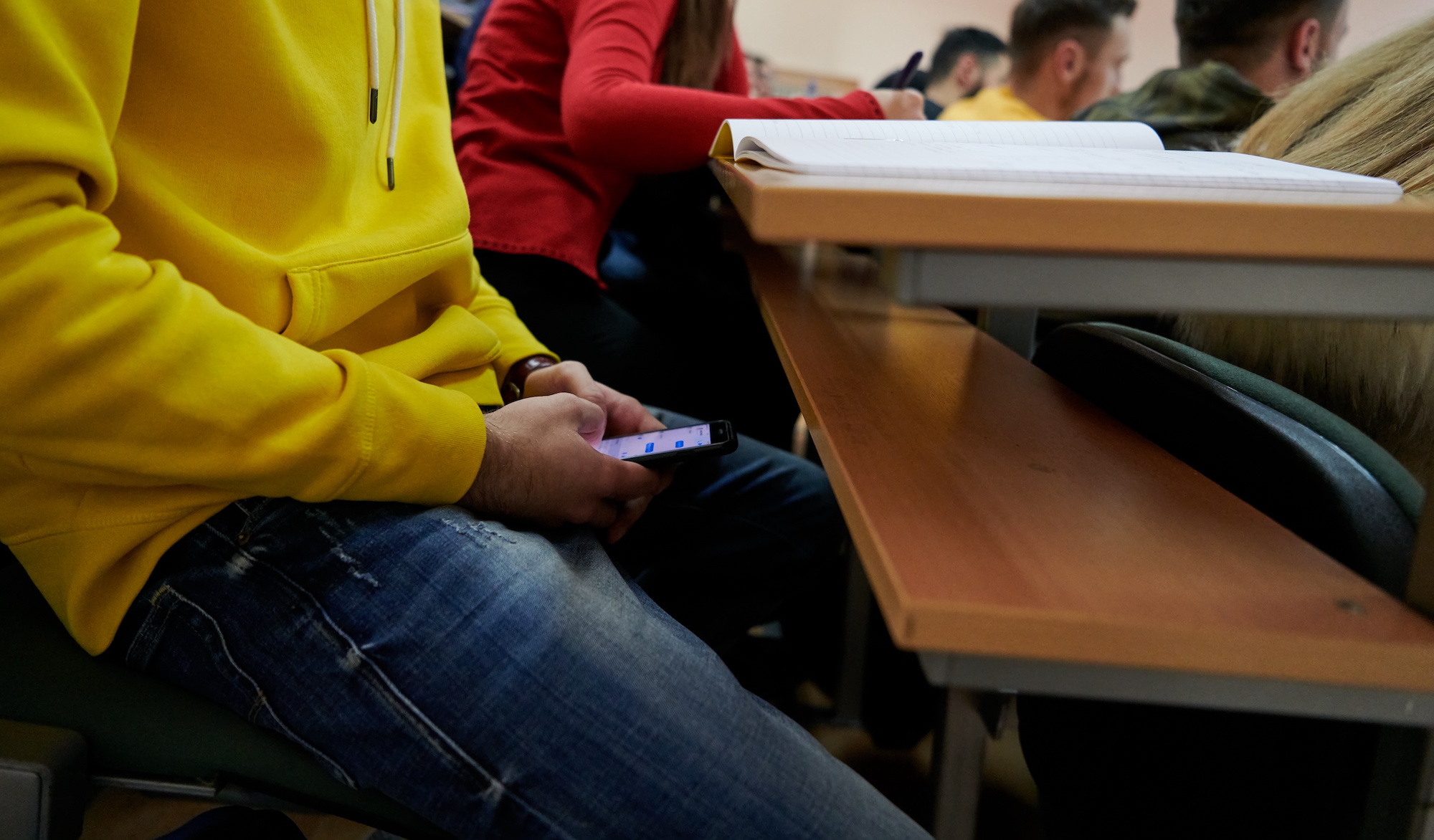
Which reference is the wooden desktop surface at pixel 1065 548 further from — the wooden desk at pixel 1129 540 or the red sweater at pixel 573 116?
the red sweater at pixel 573 116

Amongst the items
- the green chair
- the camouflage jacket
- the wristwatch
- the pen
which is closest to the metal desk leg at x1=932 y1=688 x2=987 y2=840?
the green chair

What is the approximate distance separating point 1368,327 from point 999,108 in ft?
5.58

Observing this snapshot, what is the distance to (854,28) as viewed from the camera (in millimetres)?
4461

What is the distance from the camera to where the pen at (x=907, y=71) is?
3.63ft

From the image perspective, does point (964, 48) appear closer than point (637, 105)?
No

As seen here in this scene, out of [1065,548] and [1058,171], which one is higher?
[1058,171]

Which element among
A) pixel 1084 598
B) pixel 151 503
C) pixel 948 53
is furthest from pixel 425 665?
pixel 948 53

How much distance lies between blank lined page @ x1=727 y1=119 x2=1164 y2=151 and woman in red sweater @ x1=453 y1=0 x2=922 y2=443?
25cm

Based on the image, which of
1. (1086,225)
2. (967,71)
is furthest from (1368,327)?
(967,71)

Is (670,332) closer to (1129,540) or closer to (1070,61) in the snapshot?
(1129,540)

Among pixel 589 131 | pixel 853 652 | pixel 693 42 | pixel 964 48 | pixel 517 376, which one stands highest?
pixel 964 48

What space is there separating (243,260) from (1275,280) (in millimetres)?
542

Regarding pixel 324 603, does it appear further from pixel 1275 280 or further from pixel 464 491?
pixel 1275 280

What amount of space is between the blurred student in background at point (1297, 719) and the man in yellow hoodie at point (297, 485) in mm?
191
